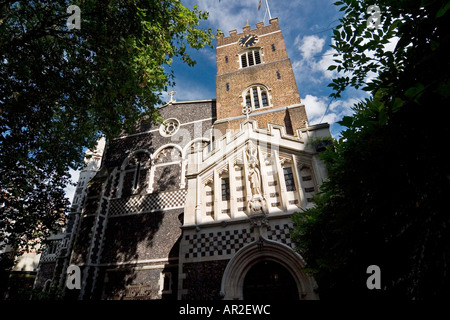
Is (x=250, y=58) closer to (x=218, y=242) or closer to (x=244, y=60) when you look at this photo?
(x=244, y=60)

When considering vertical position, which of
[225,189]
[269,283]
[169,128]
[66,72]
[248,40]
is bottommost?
[269,283]

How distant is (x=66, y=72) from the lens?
329 inches

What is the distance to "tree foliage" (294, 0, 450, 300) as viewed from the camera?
2027 mm

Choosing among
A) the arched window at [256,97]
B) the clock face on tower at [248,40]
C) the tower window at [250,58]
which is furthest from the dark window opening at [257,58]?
the arched window at [256,97]

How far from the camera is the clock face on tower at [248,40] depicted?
2076 cm

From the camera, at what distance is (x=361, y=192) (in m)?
2.82

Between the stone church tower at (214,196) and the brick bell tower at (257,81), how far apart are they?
0.09m

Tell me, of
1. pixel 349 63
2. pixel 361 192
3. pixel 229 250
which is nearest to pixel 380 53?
pixel 349 63

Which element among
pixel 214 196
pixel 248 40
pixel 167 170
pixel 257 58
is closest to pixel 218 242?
pixel 214 196

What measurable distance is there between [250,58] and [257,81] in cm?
402

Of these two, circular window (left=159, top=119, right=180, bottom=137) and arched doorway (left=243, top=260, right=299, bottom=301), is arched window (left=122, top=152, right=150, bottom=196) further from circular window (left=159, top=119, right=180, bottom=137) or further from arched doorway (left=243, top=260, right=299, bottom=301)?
arched doorway (left=243, top=260, right=299, bottom=301)
